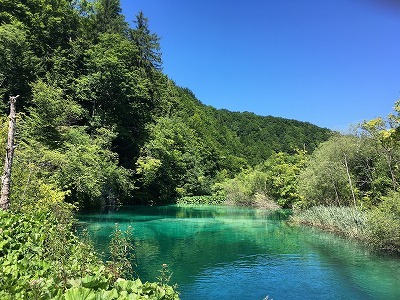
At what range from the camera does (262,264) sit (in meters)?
15.3

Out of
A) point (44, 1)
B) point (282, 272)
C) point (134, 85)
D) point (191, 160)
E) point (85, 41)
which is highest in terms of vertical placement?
point (44, 1)

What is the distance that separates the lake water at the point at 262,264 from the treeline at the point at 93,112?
203 inches

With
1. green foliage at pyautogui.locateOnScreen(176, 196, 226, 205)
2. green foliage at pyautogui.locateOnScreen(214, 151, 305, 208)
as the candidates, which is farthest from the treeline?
green foliage at pyautogui.locateOnScreen(214, 151, 305, 208)

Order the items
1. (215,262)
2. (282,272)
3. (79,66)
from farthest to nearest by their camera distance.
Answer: (79,66) → (215,262) → (282,272)

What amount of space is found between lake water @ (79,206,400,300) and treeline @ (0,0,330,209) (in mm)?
5147

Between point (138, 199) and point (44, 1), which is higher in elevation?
point (44, 1)

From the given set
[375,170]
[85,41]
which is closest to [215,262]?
[375,170]

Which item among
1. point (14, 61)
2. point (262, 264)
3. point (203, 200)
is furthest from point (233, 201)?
point (262, 264)

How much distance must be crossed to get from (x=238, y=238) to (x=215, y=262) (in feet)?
22.6

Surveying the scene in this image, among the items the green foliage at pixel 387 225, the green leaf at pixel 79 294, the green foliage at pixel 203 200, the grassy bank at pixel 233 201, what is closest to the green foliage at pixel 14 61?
the grassy bank at pixel 233 201

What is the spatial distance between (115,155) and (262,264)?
2933 centimetres

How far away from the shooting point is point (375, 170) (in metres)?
27.2

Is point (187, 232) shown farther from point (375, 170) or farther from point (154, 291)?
point (154, 291)

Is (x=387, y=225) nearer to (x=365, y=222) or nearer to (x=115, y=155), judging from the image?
(x=365, y=222)
